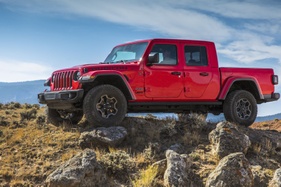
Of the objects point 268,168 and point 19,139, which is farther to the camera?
point 19,139

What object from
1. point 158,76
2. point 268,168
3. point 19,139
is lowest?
point 268,168

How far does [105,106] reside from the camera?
9.74 metres

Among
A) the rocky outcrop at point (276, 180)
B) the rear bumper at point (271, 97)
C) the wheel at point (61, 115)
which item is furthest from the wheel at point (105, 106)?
the rear bumper at point (271, 97)

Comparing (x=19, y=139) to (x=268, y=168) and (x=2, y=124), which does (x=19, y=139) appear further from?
(x=268, y=168)

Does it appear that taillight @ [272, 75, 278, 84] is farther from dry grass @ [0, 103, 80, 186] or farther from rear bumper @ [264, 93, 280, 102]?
dry grass @ [0, 103, 80, 186]

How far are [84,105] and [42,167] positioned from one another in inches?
68.5

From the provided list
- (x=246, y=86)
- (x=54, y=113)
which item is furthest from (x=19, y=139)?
(x=246, y=86)

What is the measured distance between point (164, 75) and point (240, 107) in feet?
9.46

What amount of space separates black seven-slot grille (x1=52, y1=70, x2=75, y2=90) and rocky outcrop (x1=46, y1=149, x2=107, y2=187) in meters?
2.36

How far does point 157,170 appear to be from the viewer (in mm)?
8211

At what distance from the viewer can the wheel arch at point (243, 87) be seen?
11500mm

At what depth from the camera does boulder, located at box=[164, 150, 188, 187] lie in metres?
7.79

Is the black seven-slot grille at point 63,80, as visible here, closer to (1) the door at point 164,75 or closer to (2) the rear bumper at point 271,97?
(1) the door at point 164,75

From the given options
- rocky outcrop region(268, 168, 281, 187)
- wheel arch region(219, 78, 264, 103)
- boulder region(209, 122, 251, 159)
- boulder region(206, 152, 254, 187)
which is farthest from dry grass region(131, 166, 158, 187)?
wheel arch region(219, 78, 264, 103)
